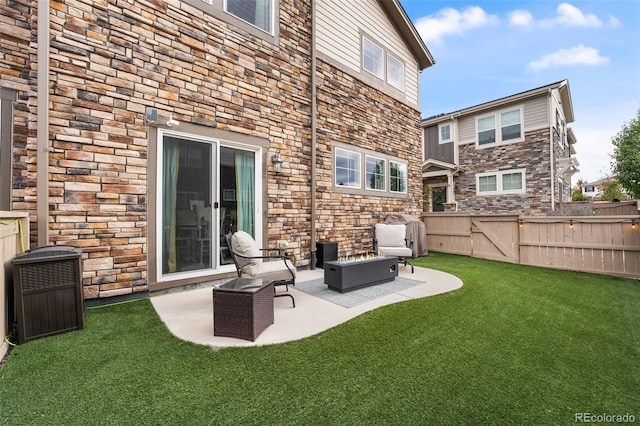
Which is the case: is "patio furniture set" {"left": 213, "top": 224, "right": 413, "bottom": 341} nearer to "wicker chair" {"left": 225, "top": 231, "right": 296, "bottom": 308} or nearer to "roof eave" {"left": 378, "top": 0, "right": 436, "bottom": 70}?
"wicker chair" {"left": 225, "top": 231, "right": 296, "bottom": 308}

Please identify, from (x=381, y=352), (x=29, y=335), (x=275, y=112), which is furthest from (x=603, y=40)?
(x=29, y=335)

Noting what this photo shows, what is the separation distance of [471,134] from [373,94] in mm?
8599

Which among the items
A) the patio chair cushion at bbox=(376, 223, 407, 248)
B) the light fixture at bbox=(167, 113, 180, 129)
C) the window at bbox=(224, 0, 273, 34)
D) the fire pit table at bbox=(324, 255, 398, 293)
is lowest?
the fire pit table at bbox=(324, 255, 398, 293)

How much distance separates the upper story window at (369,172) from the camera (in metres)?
6.99

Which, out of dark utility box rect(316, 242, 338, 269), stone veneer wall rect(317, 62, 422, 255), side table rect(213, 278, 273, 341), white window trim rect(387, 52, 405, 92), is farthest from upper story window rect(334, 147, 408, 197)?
side table rect(213, 278, 273, 341)

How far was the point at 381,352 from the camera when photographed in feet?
8.11

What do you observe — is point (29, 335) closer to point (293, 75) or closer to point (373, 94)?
point (293, 75)

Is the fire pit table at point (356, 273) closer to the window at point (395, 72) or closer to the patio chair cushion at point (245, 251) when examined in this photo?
the patio chair cushion at point (245, 251)

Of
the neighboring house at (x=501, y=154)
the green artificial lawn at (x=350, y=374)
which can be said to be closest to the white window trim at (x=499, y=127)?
the neighboring house at (x=501, y=154)

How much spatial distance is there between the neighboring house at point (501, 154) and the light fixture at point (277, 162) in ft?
28.4

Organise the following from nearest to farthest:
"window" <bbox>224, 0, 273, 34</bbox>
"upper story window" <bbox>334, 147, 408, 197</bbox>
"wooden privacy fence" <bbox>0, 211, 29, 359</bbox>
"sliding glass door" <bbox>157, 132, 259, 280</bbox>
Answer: "wooden privacy fence" <bbox>0, 211, 29, 359</bbox>, "sliding glass door" <bbox>157, 132, 259, 280</bbox>, "window" <bbox>224, 0, 273, 34</bbox>, "upper story window" <bbox>334, 147, 408, 197</bbox>

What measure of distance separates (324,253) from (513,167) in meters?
11.2

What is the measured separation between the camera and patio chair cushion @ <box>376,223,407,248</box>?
21.4 ft

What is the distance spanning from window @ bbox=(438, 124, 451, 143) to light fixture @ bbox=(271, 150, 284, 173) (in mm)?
12400
